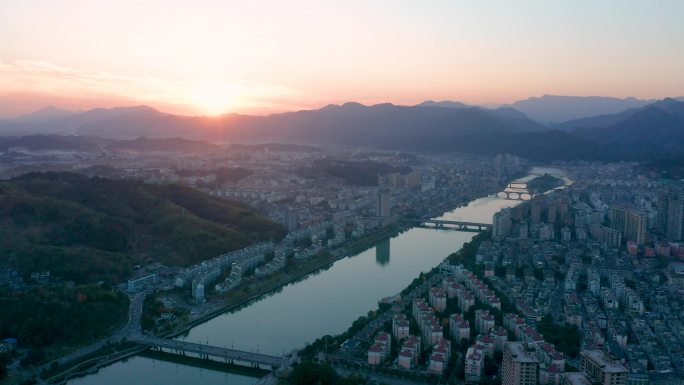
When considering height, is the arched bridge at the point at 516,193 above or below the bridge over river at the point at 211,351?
above

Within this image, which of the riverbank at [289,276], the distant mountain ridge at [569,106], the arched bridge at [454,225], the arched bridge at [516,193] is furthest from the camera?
the distant mountain ridge at [569,106]

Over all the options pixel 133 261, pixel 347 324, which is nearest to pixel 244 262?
pixel 133 261

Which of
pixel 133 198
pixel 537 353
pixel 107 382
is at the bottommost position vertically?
pixel 107 382

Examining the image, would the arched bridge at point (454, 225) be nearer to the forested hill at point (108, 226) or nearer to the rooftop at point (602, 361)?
the forested hill at point (108, 226)

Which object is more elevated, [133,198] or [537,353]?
[133,198]

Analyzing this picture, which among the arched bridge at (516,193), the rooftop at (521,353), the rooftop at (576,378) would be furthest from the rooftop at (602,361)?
the arched bridge at (516,193)

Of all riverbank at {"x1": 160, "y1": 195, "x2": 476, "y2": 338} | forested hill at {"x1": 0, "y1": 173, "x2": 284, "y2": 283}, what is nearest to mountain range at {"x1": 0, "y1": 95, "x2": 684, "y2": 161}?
forested hill at {"x1": 0, "y1": 173, "x2": 284, "y2": 283}

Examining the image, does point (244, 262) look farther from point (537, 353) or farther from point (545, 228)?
point (545, 228)

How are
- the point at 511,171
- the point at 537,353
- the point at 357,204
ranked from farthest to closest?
the point at 511,171 → the point at 357,204 → the point at 537,353
